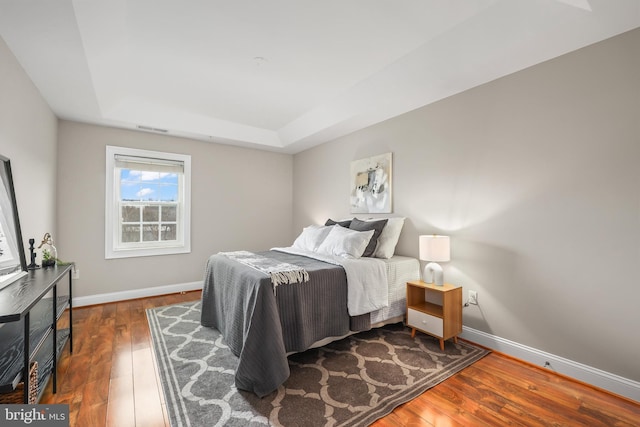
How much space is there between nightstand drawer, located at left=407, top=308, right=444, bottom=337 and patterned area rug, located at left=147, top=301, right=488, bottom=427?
14cm

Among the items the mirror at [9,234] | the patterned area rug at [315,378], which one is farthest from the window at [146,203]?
the mirror at [9,234]

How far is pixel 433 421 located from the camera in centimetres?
169

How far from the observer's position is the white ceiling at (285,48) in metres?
1.89

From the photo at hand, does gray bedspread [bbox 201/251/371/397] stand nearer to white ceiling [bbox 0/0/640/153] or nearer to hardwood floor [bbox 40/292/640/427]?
hardwood floor [bbox 40/292/640/427]

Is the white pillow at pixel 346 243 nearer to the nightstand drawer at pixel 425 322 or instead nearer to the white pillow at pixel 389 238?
the white pillow at pixel 389 238

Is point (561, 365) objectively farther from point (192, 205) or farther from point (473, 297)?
point (192, 205)

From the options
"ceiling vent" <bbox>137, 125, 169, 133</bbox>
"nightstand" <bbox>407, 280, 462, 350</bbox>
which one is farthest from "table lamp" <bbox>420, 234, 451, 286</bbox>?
"ceiling vent" <bbox>137, 125, 169, 133</bbox>

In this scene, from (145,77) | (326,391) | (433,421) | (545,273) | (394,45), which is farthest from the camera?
(145,77)

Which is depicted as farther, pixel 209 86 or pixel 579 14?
pixel 209 86

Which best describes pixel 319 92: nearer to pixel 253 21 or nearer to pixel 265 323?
pixel 253 21

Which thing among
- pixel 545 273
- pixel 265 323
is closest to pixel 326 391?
pixel 265 323

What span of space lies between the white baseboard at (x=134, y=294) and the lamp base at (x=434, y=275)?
346cm

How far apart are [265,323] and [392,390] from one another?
971 mm

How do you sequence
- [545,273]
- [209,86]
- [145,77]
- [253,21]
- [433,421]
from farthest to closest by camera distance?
[209,86] → [145,77] → [545,273] → [253,21] → [433,421]
